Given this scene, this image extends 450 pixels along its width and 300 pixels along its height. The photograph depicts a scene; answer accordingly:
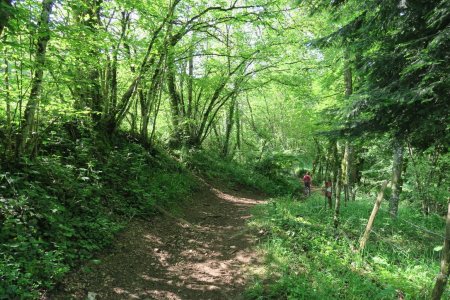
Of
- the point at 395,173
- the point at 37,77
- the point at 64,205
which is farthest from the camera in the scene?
the point at 395,173

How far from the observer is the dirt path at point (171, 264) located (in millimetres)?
4453

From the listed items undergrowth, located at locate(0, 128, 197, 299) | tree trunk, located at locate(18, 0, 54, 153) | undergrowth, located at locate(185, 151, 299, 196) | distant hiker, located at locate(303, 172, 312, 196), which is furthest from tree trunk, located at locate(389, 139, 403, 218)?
tree trunk, located at locate(18, 0, 54, 153)

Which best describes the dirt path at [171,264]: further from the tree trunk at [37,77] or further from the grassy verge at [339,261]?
the tree trunk at [37,77]

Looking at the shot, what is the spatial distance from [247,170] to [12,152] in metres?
13.7

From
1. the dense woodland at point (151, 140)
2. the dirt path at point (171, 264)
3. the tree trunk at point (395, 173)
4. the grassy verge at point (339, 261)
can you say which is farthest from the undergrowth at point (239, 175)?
the tree trunk at point (395, 173)

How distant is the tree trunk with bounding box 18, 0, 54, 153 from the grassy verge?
4.97 metres

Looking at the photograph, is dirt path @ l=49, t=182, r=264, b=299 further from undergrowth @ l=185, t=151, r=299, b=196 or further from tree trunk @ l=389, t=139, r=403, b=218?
undergrowth @ l=185, t=151, r=299, b=196

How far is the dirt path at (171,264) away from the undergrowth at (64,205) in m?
0.34

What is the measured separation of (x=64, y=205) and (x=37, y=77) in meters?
2.41

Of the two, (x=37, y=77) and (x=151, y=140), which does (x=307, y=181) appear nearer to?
(x=151, y=140)

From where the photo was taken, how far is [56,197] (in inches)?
206

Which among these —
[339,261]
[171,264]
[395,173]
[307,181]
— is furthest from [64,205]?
[307,181]

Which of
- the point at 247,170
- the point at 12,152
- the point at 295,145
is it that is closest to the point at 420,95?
the point at 12,152

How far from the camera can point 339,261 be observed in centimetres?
534
